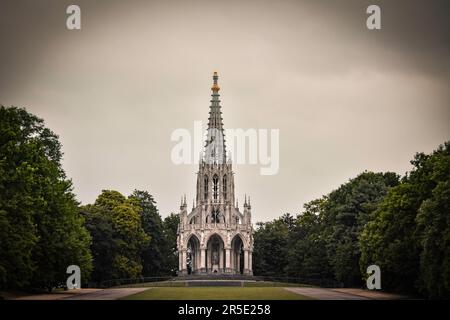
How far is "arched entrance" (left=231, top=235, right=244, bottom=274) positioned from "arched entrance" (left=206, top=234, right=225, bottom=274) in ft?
4.34

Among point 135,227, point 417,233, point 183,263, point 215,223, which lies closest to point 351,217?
point 417,233

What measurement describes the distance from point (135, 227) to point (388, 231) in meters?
37.4

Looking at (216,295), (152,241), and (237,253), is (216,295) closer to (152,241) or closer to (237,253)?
(152,241)

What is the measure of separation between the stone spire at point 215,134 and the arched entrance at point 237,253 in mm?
9841

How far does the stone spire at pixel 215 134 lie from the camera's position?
314 ft

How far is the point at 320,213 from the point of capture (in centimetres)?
8419

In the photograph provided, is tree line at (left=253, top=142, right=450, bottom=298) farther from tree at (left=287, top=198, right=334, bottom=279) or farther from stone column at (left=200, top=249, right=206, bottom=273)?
stone column at (left=200, top=249, right=206, bottom=273)

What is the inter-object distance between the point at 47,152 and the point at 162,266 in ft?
113

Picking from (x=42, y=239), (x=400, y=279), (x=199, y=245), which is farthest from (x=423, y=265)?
(x=199, y=245)

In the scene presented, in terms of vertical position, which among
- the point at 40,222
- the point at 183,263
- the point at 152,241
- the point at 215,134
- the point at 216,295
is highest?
the point at 215,134

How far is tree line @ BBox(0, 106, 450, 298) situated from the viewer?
40625 millimetres

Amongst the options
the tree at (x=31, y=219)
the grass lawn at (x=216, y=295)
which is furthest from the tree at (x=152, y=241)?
the grass lawn at (x=216, y=295)

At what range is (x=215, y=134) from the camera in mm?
97625
